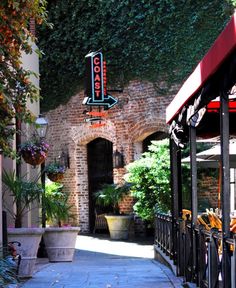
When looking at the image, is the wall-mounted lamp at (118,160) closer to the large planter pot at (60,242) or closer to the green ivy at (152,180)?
the green ivy at (152,180)

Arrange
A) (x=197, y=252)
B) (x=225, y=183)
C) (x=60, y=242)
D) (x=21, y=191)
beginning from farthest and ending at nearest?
(x=60, y=242) → (x=21, y=191) → (x=197, y=252) → (x=225, y=183)

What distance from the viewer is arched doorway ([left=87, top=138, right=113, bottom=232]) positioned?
20466mm

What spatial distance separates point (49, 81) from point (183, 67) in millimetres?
4619

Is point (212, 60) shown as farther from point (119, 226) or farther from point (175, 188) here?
point (119, 226)

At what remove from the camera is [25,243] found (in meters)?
9.61

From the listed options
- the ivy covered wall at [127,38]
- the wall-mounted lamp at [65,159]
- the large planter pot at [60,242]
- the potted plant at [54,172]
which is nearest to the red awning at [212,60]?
the large planter pot at [60,242]

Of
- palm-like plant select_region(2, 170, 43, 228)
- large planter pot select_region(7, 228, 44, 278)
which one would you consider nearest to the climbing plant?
large planter pot select_region(7, 228, 44, 278)

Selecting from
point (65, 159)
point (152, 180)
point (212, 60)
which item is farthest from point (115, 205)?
point (212, 60)

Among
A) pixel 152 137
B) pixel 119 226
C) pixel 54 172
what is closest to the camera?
pixel 54 172

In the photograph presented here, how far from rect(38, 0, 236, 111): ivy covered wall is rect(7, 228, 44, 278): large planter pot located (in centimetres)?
980

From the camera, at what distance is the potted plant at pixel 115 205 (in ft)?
59.6

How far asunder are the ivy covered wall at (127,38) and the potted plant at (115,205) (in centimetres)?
325

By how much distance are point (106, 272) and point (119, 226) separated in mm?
8078

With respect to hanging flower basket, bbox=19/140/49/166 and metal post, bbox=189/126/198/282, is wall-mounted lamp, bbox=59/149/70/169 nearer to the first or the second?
hanging flower basket, bbox=19/140/49/166
